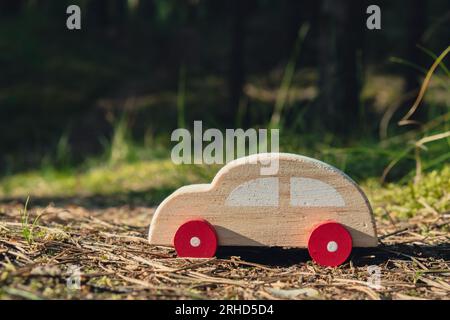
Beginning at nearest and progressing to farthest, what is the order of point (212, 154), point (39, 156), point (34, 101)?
point (212, 154) → point (39, 156) → point (34, 101)

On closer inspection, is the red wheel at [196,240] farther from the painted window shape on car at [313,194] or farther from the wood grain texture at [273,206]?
the painted window shape on car at [313,194]

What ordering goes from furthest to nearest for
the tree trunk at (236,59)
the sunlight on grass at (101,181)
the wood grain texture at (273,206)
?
the tree trunk at (236,59)
the sunlight on grass at (101,181)
the wood grain texture at (273,206)

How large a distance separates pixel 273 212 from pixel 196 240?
30 centimetres

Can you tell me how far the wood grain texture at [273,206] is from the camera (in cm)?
239

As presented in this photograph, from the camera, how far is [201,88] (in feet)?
30.1

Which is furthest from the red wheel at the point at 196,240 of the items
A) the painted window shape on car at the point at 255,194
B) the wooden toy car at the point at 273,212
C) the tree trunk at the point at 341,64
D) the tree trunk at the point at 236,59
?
the tree trunk at the point at 236,59

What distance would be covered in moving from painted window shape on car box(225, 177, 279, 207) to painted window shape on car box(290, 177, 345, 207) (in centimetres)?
7

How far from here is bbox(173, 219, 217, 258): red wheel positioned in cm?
244

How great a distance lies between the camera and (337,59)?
551 cm

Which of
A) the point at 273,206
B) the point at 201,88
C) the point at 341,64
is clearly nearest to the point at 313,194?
the point at 273,206

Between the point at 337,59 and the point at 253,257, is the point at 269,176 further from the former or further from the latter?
the point at 337,59

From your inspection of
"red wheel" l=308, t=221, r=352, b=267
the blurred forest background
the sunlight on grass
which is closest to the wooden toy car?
"red wheel" l=308, t=221, r=352, b=267

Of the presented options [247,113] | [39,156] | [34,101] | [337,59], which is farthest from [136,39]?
[337,59]
